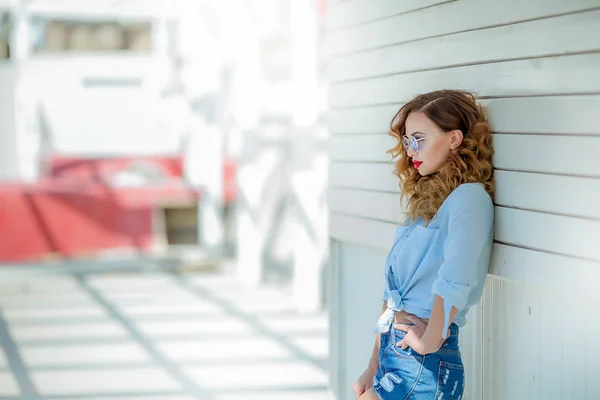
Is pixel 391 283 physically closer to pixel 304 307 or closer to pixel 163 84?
pixel 304 307

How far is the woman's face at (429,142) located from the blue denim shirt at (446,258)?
4.2 inches

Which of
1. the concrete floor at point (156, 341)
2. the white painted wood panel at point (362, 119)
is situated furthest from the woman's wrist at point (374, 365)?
the concrete floor at point (156, 341)

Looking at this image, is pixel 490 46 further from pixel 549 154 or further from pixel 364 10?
pixel 364 10

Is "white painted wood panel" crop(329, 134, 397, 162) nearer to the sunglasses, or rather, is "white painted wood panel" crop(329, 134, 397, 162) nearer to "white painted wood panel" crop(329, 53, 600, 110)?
"white painted wood panel" crop(329, 53, 600, 110)

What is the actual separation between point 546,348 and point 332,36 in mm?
1926

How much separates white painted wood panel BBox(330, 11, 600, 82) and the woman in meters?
0.19

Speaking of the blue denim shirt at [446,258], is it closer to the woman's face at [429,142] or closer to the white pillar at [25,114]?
the woman's face at [429,142]

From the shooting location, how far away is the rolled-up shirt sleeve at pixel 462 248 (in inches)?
92.2

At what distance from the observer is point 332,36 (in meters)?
4.06

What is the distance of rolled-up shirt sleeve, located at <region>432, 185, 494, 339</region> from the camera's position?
7.68ft

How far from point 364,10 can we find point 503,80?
1144 millimetres

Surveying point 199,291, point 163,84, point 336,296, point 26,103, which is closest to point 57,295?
point 199,291

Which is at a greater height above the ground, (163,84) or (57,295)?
(163,84)

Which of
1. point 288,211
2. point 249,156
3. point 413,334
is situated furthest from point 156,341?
point 413,334
